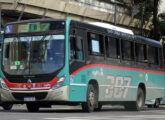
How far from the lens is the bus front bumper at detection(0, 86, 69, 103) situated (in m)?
18.4

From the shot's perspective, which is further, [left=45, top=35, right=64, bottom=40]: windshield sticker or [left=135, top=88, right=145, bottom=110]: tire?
[left=135, top=88, right=145, bottom=110]: tire

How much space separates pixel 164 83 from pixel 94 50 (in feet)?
27.3

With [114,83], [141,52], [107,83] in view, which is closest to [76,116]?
[107,83]

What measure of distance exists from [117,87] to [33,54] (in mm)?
4455

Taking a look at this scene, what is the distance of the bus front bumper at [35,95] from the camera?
18.4 m

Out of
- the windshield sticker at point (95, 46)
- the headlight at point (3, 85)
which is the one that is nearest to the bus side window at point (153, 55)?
the windshield sticker at point (95, 46)

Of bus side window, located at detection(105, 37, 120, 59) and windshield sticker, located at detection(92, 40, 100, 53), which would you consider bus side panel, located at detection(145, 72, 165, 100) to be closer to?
bus side window, located at detection(105, 37, 120, 59)

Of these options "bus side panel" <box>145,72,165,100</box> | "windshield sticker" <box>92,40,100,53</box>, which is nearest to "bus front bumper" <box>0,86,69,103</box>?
"windshield sticker" <box>92,40,100,53</box>

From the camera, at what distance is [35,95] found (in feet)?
61.3

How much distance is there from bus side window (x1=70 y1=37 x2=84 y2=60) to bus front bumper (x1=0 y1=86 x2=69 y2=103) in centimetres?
112

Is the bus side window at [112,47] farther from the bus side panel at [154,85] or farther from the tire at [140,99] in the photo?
the bus side panel at [154,85]

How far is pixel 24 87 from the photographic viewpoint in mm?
18859

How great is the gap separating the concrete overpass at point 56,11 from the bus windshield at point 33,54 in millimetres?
18626

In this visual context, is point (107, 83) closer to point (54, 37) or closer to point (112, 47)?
point (112, 47)
